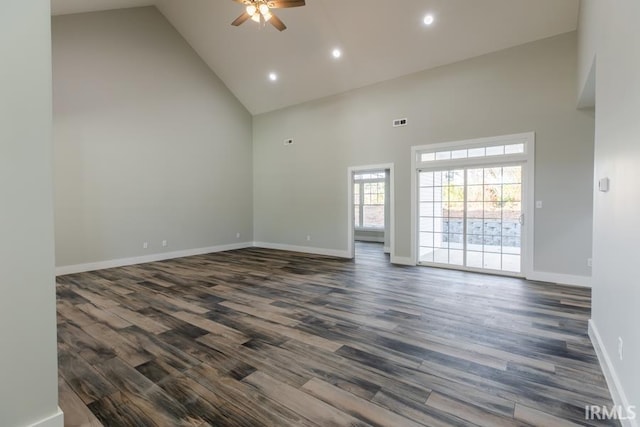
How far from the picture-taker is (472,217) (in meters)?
5.63

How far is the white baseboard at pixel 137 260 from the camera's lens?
5.62 m

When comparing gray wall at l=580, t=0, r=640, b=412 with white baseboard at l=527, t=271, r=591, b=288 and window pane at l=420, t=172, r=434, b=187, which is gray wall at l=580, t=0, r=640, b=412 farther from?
window pane at l=420, t=172, r=434, b=187

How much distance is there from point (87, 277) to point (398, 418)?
5733 mm

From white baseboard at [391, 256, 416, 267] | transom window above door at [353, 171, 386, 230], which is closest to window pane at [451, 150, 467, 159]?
white baseboard at [391, 256, 416, 267]

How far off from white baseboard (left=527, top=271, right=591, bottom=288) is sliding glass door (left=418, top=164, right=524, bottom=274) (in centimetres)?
28

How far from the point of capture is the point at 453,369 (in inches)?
92.6

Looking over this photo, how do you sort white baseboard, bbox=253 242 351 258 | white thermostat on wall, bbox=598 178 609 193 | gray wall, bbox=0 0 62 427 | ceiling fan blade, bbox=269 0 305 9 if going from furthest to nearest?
white baseboard, bbox=253 242 351 258
ceiling fan blade, bbox=269 0 305 9
white thermostat on wall, bbox=598 178 609 193
gray wall, bbox=0 0 62 427

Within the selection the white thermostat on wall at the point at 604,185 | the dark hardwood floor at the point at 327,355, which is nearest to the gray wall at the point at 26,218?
the dark hardwood floor at the point at 327,355

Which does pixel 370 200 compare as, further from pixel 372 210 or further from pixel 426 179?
pixel 426 179

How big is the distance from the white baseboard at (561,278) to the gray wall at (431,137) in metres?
0.08

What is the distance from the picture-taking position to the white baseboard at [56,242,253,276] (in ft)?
18.4

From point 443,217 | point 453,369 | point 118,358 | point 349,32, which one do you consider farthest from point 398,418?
point 349,32
